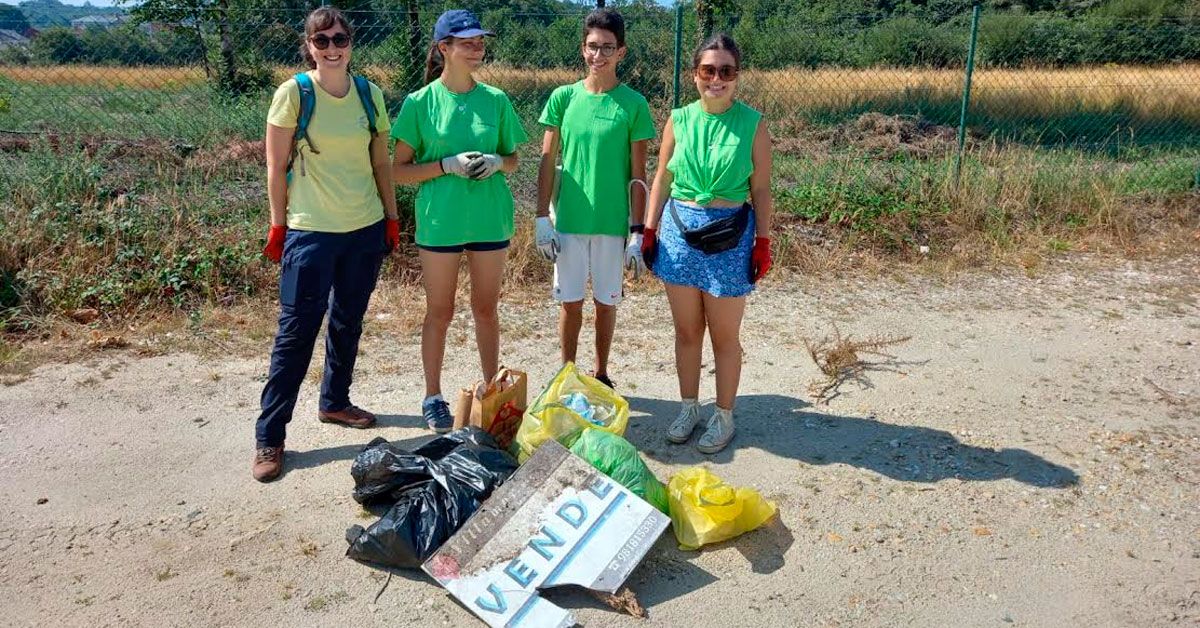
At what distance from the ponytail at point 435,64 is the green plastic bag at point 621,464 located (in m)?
1.71

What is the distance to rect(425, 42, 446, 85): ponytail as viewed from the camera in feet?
13.4

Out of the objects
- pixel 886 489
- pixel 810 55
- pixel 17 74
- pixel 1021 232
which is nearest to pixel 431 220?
pixel 886 489

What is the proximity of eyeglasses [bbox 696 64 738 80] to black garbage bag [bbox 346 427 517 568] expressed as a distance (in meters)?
1.73

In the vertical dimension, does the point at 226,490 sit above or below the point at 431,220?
below

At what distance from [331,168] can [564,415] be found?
138cm

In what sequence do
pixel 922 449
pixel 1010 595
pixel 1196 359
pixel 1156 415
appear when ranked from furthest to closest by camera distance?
pixel 1196 359 → pixel 1156 415 → pixel 922 449 → pixel 1010 595

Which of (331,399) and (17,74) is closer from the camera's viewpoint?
(331,399)

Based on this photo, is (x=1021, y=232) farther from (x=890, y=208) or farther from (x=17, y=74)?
Answer: (x=17, y=74)

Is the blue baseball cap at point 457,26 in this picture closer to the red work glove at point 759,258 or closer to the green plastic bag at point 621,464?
the red work glove at point 759,258

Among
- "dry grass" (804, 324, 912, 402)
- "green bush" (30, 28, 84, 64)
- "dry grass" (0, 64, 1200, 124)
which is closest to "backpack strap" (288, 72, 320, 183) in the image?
"dry grass" (804, 324, 912, 402)

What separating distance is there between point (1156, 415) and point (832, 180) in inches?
150

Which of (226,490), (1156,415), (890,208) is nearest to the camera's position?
(226,490)

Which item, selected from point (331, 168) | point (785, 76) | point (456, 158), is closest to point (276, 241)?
point (331, 168)

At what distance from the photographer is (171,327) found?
5637 mm
